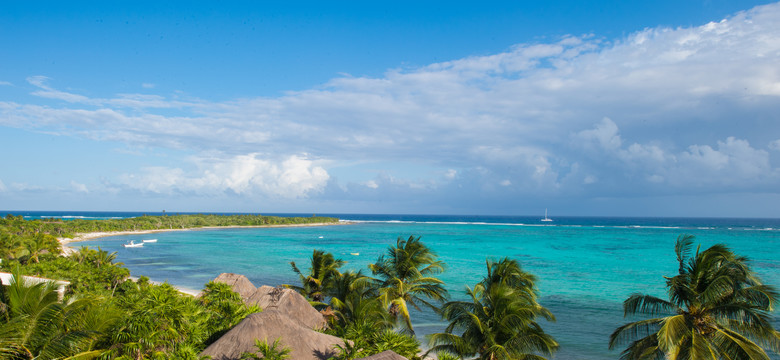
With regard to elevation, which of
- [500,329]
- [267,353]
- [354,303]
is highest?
[267,353]

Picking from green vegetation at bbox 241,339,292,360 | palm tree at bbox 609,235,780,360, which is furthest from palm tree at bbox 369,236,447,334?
palm tree at bbox 609,235,780,360

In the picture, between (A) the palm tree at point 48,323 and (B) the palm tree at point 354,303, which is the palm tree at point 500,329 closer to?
(B) the palm tree at point 354,303

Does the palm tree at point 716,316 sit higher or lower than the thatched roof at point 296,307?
higher

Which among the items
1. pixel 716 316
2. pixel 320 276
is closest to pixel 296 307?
pixel 320 276

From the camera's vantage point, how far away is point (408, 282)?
21.8 m

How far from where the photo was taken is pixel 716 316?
12109mm

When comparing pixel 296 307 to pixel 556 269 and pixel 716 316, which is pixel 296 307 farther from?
pixel 556 269

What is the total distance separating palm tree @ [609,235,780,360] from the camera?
11.5 metres

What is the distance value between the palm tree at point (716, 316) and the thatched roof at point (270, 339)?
9.44 m

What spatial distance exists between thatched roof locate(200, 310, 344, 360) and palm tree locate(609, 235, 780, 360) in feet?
31.0

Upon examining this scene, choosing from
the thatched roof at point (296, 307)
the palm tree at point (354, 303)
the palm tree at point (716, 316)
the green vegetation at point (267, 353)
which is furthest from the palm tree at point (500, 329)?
the green vegetation at point (267, 353)

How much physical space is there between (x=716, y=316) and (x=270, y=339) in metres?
12.6

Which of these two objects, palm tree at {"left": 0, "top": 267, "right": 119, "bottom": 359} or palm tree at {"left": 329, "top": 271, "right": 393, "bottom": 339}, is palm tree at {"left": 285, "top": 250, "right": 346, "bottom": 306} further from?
palm tree at {"left": 0, "top": 267, "right": 119, "bottom": 359}

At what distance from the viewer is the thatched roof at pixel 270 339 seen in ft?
36.2
